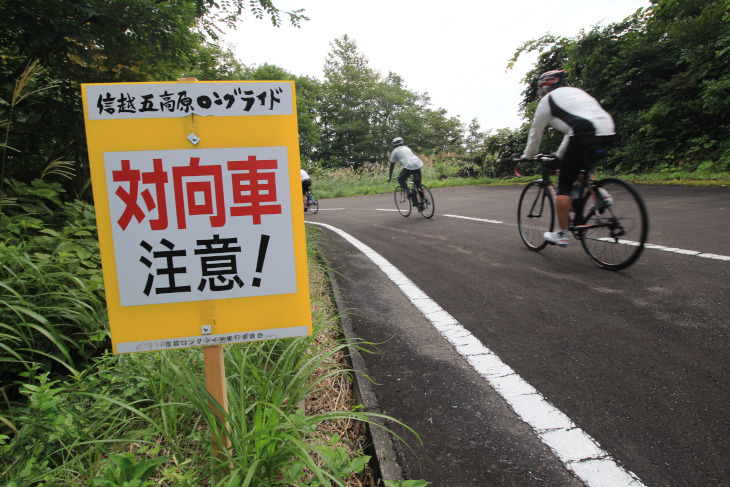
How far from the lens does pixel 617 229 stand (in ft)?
12.3

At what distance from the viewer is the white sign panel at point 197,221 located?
139cm

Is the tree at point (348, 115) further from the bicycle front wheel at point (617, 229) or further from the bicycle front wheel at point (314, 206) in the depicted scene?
the bicycle front wheel at point (617, 229)

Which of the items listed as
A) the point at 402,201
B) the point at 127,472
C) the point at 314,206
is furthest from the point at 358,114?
the point at 127,472

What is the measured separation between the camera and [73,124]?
387 centimetres

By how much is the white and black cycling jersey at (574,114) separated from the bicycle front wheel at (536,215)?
868 mm

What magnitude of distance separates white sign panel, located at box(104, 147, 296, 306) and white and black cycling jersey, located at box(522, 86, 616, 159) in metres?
3.30

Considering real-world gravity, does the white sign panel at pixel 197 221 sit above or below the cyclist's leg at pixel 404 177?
below

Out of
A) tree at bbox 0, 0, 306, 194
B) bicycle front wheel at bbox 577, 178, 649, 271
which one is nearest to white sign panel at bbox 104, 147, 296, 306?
tree at bbox 0, 0, 306, 194

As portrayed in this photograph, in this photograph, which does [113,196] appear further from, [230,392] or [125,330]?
[230,392]

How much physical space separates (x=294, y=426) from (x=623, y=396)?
4.88ft

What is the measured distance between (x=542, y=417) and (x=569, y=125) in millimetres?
3021

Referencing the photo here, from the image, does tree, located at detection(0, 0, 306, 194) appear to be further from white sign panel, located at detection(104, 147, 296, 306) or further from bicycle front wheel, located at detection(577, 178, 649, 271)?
bicycle front wheel, located at detection(577, 178, 649, 271)

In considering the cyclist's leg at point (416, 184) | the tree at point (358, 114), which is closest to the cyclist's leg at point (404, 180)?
the cyclist's leg at point (416, 184)

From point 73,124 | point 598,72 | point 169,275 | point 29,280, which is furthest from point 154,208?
point 598,72
